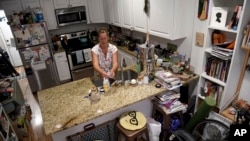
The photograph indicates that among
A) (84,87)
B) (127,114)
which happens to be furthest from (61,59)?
(127,114)

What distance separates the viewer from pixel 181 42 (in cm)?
265

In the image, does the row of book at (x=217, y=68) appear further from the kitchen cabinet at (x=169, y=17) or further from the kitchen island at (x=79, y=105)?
the kitchen island at (x=79, y=105)

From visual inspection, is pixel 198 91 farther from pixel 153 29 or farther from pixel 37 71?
pixel 37 71

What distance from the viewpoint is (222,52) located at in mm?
1985

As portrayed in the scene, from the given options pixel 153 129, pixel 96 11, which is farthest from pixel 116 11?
pixel 153 129

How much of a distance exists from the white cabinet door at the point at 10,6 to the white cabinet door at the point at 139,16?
2577mm

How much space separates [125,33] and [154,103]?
2.43m

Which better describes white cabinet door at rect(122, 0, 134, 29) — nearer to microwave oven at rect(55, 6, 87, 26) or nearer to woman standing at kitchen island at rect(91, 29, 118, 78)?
woman standing at kitchen island at rect(91, 29, 118, 78)

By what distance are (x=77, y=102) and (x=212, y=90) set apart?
1.77 metres

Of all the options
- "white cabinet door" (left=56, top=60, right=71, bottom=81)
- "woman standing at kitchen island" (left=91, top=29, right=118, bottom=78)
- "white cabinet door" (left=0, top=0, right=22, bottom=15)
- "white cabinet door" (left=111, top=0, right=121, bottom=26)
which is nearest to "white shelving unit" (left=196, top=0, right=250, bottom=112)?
"woman standing at kitchen island" (left=91, top=29, right=118, bottom=78)

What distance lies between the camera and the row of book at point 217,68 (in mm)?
2039

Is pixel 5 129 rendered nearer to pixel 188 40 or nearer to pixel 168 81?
pixel 168 81

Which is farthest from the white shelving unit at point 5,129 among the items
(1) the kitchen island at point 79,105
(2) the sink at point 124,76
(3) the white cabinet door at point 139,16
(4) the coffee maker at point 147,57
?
(3) the white cabinet door at point 139,16

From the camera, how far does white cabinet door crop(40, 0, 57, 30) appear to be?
12.5 feet
